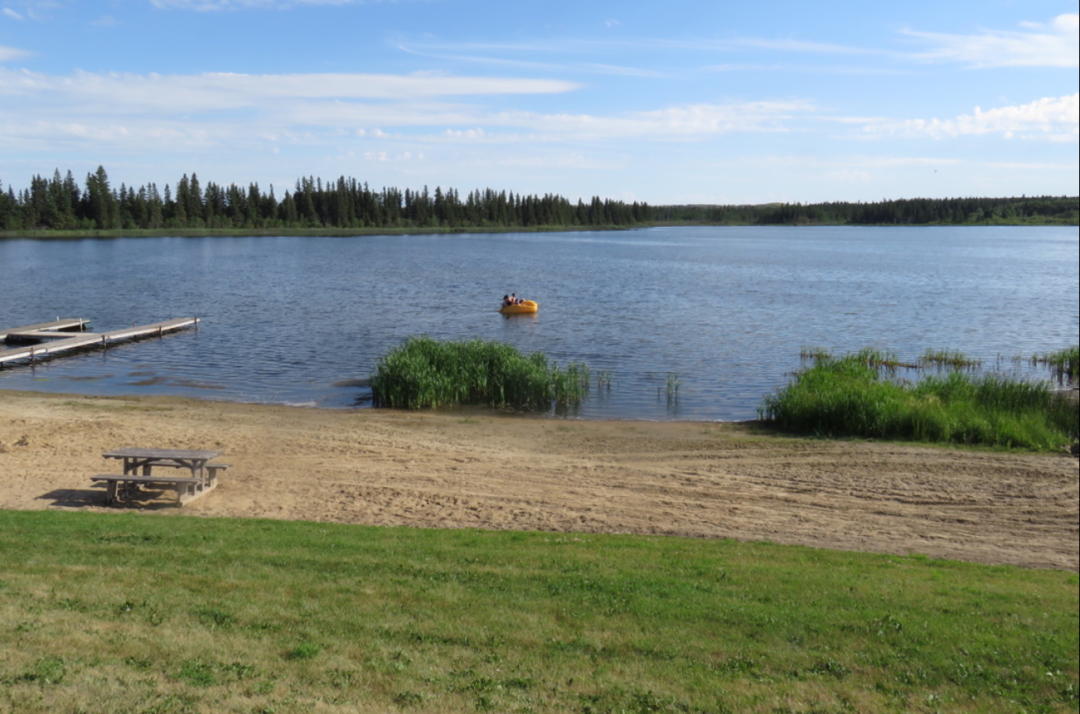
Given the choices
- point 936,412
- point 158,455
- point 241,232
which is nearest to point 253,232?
point 241,232

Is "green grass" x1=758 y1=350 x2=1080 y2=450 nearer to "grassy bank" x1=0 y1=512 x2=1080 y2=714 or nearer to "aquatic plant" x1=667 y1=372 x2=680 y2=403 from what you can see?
"aquatic plant" x1=667 y1=372 x2=680 y2=403

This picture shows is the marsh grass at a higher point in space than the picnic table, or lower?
lower

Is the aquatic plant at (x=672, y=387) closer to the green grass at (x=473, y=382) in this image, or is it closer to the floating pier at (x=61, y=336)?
the green grass at (x=473, y=382)

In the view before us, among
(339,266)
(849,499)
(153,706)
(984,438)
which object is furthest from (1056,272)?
(153,706)

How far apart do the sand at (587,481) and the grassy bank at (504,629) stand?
1914 mm

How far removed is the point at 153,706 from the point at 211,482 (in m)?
8.59

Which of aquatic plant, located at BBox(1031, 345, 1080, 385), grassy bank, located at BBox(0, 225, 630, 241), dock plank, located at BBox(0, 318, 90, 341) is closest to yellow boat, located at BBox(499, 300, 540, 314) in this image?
dock plank, located at BBox(0, 318, 90, 341)

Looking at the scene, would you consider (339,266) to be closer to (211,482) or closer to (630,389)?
(630,389)

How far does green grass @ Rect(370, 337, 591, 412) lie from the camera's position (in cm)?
2345

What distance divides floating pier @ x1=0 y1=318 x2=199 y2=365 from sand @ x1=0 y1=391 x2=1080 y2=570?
12213mm

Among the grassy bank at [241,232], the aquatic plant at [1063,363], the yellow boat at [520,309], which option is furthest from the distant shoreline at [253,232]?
the aquatic plant at [1063,363]

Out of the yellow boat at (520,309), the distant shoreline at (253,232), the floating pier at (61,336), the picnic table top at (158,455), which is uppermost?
the distant shoreline at (253,232)

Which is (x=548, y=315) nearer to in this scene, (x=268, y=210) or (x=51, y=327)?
(x=51, y=327)

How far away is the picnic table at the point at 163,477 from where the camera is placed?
1296cm
